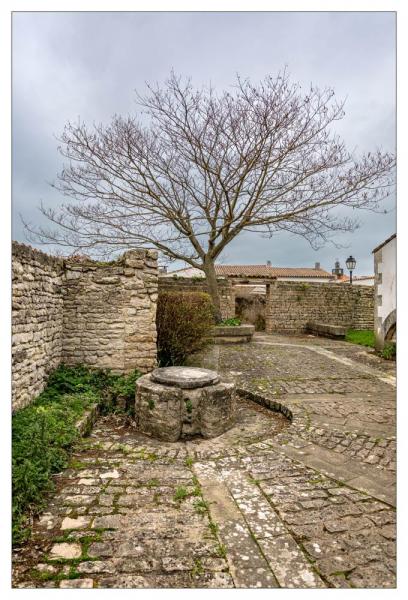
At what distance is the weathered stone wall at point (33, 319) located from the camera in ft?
13.8

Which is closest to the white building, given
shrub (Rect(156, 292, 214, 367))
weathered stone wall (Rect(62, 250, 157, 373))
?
shrub (Rect(156, 292, 214, 367))

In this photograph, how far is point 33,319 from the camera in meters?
4.67

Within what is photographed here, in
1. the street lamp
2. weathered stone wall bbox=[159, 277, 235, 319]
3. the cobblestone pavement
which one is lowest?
the cobblestone pavement

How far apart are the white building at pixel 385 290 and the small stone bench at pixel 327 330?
14.8 feet

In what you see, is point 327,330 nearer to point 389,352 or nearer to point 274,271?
point 389,352

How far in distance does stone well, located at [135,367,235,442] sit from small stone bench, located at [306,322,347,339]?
10.9 meters

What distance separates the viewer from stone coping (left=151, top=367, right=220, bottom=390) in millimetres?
4492

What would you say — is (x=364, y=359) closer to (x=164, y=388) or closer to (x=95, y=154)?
(x=164, y=388)

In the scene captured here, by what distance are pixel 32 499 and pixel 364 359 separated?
28.4ft

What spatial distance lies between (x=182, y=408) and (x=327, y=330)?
1183 cm

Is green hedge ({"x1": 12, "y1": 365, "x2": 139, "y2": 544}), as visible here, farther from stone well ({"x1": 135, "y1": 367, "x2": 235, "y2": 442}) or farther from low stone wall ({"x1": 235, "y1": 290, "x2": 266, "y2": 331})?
low stone wall ({"x1": 235, "y1": 290, "x2": 266, "y2": 331})

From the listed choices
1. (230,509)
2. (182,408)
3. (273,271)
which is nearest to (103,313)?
(182,408)

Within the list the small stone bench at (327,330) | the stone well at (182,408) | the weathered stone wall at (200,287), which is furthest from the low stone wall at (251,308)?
the stone well at (182,408)

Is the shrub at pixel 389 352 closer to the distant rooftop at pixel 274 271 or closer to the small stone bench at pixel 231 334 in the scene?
the small stone bench at pixel 231 334
